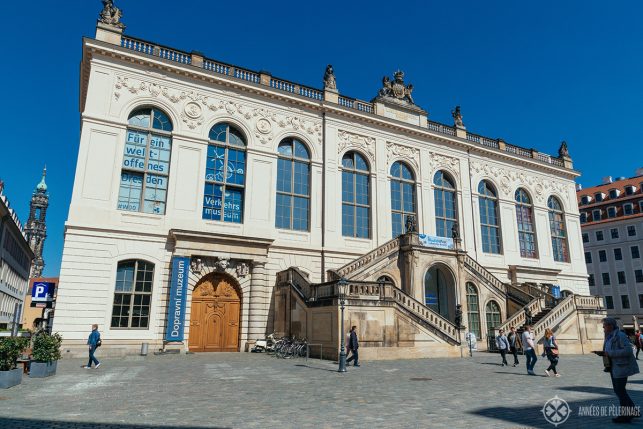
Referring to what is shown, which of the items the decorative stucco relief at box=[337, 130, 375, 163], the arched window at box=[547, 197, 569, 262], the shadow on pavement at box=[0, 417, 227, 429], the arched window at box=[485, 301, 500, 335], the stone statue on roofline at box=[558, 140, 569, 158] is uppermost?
the stone statue on roofline at box=[558, 140, 569, 158]

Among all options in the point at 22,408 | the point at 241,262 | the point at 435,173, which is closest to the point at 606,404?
the point at 22,408

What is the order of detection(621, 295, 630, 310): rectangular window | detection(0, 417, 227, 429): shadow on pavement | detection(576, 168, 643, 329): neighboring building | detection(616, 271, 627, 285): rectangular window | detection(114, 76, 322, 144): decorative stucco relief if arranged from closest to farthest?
1. detection(0, 417, 227, 429): shadow on pavement
2. detection(114, 76, 322, 144): decorative stucco relief
3. detection(621, 295, 630, 310): rectangular window
4. detection(576, 168, 643, 329): neighboring building
5. detection(616, 271, 627, 285): rectangular window

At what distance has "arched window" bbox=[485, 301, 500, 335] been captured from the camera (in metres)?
29.4

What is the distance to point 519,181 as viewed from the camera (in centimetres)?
3759

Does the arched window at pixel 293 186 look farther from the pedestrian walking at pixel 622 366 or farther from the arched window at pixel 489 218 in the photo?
the pedestrian walking at pixel 622 366

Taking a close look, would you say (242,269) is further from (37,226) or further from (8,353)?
(37,226)

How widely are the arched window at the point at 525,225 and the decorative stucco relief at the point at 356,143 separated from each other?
1489cm

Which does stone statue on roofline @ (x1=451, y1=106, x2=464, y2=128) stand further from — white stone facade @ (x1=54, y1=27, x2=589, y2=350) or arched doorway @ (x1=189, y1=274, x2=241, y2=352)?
arched doorway @ (x1=189, y1=274, x2=241, y2=352)

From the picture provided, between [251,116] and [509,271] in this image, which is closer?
[251,116]

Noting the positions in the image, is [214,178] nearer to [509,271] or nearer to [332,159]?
[332,159]

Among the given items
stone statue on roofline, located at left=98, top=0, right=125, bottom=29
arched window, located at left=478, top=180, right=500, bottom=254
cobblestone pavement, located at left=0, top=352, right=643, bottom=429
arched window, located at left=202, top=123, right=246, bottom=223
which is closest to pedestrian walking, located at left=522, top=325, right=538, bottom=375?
cobblestone pavement, located at left=0, top=352, right=643, bottom=429

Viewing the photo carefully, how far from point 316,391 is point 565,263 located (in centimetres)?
3507

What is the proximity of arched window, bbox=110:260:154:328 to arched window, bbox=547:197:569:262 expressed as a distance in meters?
33.1

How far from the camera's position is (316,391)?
1062cm
